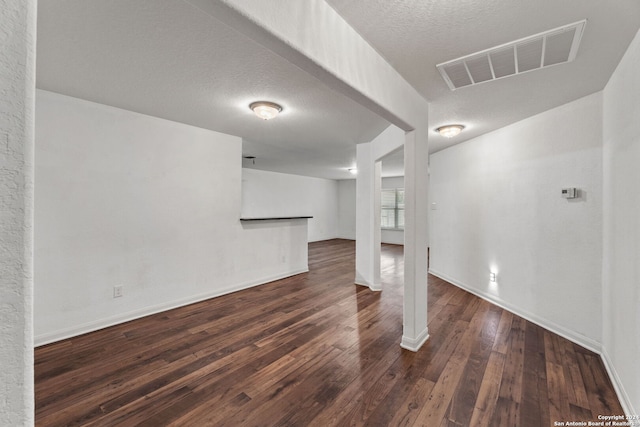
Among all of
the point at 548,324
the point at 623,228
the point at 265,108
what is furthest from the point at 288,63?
the point at 548,324

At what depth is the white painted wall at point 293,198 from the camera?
7.59 metres

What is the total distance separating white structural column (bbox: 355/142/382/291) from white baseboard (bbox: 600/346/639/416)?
8.04ft

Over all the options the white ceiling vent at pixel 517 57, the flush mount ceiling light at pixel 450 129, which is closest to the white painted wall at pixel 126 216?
the flush mount ceiling light at pixel 450 129

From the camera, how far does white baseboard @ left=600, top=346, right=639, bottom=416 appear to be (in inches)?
64.4

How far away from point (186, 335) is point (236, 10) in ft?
9.14

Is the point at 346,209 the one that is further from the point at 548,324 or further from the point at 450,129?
the point at 548,324

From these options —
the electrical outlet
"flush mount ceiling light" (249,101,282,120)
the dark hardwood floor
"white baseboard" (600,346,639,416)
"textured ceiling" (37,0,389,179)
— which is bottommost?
the dark hardwood floor

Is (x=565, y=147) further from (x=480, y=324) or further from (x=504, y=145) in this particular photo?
(x=480, y=324)

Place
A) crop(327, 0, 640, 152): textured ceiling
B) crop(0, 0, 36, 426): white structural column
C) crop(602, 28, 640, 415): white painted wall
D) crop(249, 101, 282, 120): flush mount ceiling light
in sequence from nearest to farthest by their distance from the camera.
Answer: crop(0, 0, 36, 426): white structural column, crop(327, 0, 640, 152): textured ceiling, crop(602, 28, 640, 415): white painted wall, crop(249, 101, 282, 120): flush mount ceiling light

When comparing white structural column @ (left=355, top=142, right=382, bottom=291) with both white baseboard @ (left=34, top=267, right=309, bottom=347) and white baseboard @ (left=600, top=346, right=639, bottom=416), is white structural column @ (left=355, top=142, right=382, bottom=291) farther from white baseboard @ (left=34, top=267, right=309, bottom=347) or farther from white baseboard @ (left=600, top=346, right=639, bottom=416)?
white baseboard @ (left=600, top=346, right=639, bottom=416)

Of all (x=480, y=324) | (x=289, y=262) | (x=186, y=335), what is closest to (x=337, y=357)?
(x=186, y=335)

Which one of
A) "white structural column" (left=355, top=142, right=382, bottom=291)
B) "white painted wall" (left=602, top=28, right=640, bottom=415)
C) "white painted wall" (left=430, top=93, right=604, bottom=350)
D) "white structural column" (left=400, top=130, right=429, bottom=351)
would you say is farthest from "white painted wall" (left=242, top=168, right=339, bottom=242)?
"white painted wall" (left=602, top=28, right=640, bottom=415)

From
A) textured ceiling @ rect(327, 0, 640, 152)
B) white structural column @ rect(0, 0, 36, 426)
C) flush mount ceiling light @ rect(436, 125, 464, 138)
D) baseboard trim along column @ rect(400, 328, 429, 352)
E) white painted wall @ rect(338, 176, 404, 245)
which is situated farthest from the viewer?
white painted wall @ rect(338, 176, 404, 245)

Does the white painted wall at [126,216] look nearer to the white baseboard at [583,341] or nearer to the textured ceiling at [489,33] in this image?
the textured ceiling at [489,33]
